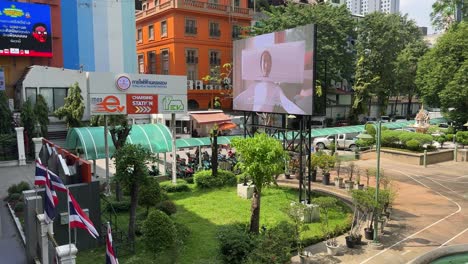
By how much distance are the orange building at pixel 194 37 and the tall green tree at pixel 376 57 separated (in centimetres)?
1627

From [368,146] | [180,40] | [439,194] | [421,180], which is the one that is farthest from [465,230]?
[180,40]

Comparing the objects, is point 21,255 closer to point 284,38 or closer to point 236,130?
point 284,38

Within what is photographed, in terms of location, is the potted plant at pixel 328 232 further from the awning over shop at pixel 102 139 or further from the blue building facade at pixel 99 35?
the blue building facade at pixel 99 35

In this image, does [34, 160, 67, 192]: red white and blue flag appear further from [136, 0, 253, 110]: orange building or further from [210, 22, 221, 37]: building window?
[210, 22, 221, 37]: building window

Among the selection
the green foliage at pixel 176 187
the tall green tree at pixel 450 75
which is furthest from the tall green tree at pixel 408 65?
the green foliage at pixel 176 187

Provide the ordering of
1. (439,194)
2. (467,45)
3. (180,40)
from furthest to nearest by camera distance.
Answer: (180,40)
(467,45)
(439,194)

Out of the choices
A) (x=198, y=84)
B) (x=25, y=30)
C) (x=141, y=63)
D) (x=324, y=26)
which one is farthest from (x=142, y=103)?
(x=141, y=63)

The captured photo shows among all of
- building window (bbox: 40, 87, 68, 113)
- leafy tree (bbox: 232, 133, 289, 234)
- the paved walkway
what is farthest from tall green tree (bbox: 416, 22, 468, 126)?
building window (bbox: 40, 87, 68, 113)

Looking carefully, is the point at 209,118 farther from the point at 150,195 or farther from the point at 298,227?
the point at 298,227

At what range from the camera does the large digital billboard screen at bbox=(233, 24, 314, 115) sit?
50.5 feet

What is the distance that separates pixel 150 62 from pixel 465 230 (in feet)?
147

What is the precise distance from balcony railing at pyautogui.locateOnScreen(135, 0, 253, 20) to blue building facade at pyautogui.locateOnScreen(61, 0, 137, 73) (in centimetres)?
619

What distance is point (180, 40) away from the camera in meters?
47.0

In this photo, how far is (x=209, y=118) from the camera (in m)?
30.4
